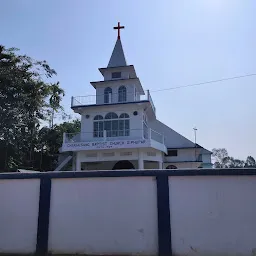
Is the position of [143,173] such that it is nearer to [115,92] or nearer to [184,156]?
[115,92]

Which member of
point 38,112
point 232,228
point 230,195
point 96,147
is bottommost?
point 232,228

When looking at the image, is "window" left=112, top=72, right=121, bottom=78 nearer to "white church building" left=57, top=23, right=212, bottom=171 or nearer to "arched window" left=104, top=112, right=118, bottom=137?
"white church building" left=57, top=23, right=212, bottom=171

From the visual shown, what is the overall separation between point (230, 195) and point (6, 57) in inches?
868

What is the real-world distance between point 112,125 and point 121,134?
1082mm

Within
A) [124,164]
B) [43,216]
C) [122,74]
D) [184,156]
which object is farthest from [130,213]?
[184,156]

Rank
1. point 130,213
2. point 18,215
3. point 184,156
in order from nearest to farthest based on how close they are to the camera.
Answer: point 130,213 < point 18,215 < point 184,156

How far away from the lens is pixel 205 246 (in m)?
6.29

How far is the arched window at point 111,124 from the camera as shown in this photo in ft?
76.0

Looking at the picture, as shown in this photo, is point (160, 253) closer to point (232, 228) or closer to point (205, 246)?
point (205, 246)

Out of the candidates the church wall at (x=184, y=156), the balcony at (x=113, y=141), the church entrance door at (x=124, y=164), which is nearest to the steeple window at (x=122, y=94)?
the balcony at (x=113, y=141)

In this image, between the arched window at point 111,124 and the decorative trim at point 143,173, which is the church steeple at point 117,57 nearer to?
the arched window at point 111,124

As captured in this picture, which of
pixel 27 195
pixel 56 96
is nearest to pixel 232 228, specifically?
pixel 27 195

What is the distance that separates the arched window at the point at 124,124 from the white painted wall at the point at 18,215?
52.1ft

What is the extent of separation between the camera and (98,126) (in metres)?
23.6
